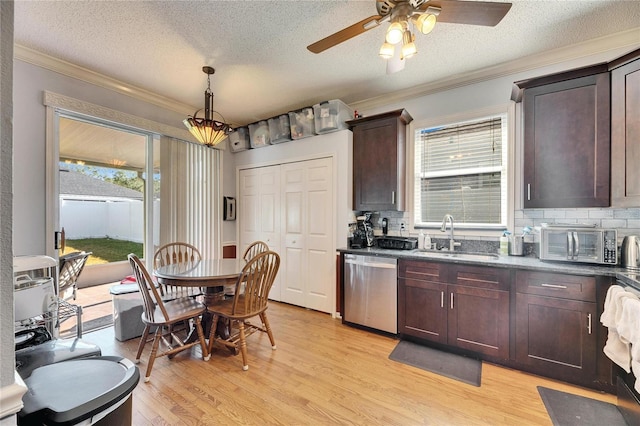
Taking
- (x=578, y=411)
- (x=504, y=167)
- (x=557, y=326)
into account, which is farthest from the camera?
(x=504, y=167)

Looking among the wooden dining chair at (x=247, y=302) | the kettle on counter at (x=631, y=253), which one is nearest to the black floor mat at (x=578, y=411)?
the kettle on counter at (x=631, y=253)

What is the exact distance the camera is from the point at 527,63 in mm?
2633

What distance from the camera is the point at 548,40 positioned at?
235 cm

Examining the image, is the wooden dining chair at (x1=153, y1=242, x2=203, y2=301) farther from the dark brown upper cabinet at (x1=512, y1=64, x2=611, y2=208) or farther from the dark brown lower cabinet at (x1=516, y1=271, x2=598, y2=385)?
the dark brown upper cabinet at (x1=512, y1=64, x2=611, y2=208)

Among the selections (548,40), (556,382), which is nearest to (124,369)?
(556,382)

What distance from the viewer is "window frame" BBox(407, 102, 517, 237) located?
2744 mm

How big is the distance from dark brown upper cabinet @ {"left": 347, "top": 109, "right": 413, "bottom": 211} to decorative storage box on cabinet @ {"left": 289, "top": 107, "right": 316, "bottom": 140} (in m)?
0.53

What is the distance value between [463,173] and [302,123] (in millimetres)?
2087

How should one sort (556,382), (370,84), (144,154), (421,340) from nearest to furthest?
1. (556,382)
2. (421,340)
3. (370,84)
4. (144,154)

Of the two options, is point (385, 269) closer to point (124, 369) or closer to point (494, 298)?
point (494, 298)

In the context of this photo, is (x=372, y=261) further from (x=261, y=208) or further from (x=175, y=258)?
(x=175, y=258)

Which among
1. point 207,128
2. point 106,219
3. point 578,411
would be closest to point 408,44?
point 207,128

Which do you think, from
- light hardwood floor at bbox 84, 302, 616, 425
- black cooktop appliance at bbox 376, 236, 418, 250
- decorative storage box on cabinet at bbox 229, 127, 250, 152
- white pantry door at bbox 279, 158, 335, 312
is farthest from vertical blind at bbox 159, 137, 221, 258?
black cooktop appliance at bbox 376, 236, 418, 250

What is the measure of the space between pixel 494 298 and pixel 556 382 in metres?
0.70
